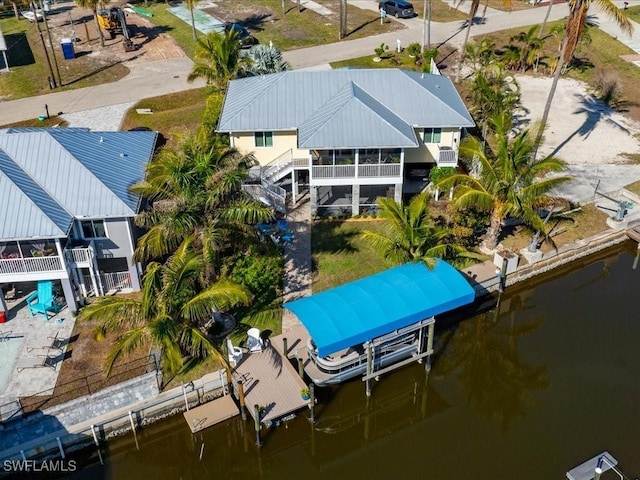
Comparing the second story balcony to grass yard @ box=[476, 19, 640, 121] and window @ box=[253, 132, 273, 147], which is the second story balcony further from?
grass yard @ box=[476, 19, 640, 121]

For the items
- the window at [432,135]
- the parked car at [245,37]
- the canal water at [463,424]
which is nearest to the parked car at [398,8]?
the parked car at [245,37]

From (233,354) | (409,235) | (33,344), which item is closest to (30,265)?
(33,344)

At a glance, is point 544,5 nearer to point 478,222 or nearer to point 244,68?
Answer: point 244,68

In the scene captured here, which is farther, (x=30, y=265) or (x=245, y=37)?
(x=245, y=37)

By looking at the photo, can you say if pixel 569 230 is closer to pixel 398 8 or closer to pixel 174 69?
pixel 174 69

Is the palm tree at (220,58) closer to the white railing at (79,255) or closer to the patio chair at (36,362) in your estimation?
the white railing at (79,255)

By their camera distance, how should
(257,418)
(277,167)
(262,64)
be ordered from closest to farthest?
(257,418) → (277,167) → (262,64)

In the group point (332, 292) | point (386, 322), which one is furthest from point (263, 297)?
point (386, 322)
